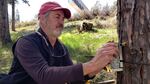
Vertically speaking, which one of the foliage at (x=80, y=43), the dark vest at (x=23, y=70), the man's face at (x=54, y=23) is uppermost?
the man's face at (x=54, y=23)

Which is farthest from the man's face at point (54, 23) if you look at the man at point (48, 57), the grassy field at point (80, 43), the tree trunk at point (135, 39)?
the grassy field at point (80, 43)

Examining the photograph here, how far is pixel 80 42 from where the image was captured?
41.0 feet

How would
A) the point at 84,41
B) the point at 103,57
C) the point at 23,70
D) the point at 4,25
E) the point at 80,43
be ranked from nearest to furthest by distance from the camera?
the point at 103,57 < the point at 23,70 < the point at 80,43 < the point at 84,41 < the point at 4,25

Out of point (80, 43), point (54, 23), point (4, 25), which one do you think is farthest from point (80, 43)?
point (54, 23)

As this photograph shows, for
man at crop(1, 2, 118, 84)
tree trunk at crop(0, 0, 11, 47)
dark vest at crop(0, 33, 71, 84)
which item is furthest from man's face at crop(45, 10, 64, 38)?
tree trunk at crop(0, 0, 11, 47)

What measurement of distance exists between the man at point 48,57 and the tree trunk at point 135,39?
0.69ft

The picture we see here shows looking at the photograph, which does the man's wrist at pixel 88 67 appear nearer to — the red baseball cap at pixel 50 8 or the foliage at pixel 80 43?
the red baseball cap at pixel 50 8

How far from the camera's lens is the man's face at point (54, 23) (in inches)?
148

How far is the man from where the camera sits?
316cm

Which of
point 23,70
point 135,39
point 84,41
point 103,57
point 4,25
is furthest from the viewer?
point 4,25

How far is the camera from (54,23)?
12.4 feet

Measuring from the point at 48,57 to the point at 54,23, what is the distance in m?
0.32

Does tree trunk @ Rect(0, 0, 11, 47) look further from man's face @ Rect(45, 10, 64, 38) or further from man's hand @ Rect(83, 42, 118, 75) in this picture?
man's hand @ Rect(83, 42, 118, 75)

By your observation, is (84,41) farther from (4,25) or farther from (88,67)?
(88,67)
